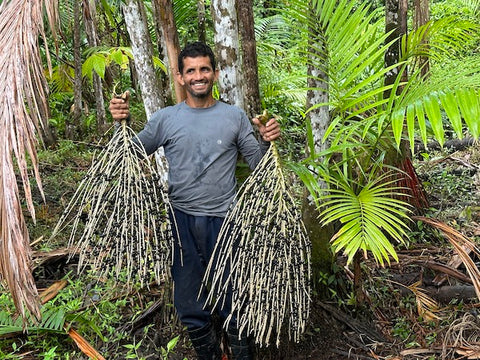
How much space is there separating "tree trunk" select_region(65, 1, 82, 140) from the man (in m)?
3.27

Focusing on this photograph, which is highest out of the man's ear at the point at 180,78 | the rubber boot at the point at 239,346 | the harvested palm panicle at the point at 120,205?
the man's ear at the point at 180,78

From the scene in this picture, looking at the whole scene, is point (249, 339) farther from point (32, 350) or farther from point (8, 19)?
point (8, 19)

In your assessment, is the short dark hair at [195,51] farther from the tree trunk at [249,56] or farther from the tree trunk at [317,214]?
the tree trunk at [317,214]

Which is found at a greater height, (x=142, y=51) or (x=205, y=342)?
(x=142, y=51)

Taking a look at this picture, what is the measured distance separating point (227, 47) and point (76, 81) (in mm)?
3795

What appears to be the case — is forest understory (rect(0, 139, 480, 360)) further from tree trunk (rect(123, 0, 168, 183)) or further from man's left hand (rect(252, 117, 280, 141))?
man's left hand (rect(252, 117, 280, 141))

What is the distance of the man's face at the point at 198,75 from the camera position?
2.44 metres

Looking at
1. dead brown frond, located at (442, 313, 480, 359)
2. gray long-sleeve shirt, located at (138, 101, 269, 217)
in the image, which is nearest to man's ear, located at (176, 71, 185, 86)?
gray long-sleeve shirt, located at (138, 101, 269, 217)

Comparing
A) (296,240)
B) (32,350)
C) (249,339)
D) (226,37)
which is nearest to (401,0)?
(226,37)

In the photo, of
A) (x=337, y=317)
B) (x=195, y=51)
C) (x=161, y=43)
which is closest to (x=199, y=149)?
(x=195, y=51)

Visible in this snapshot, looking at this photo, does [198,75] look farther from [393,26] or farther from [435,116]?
[393,26]

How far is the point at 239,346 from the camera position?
2719 mm

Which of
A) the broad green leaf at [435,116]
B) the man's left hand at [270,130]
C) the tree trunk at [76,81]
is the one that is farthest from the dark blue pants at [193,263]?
the tree trunk at [76,81]

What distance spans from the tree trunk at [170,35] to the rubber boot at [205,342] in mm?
1251
